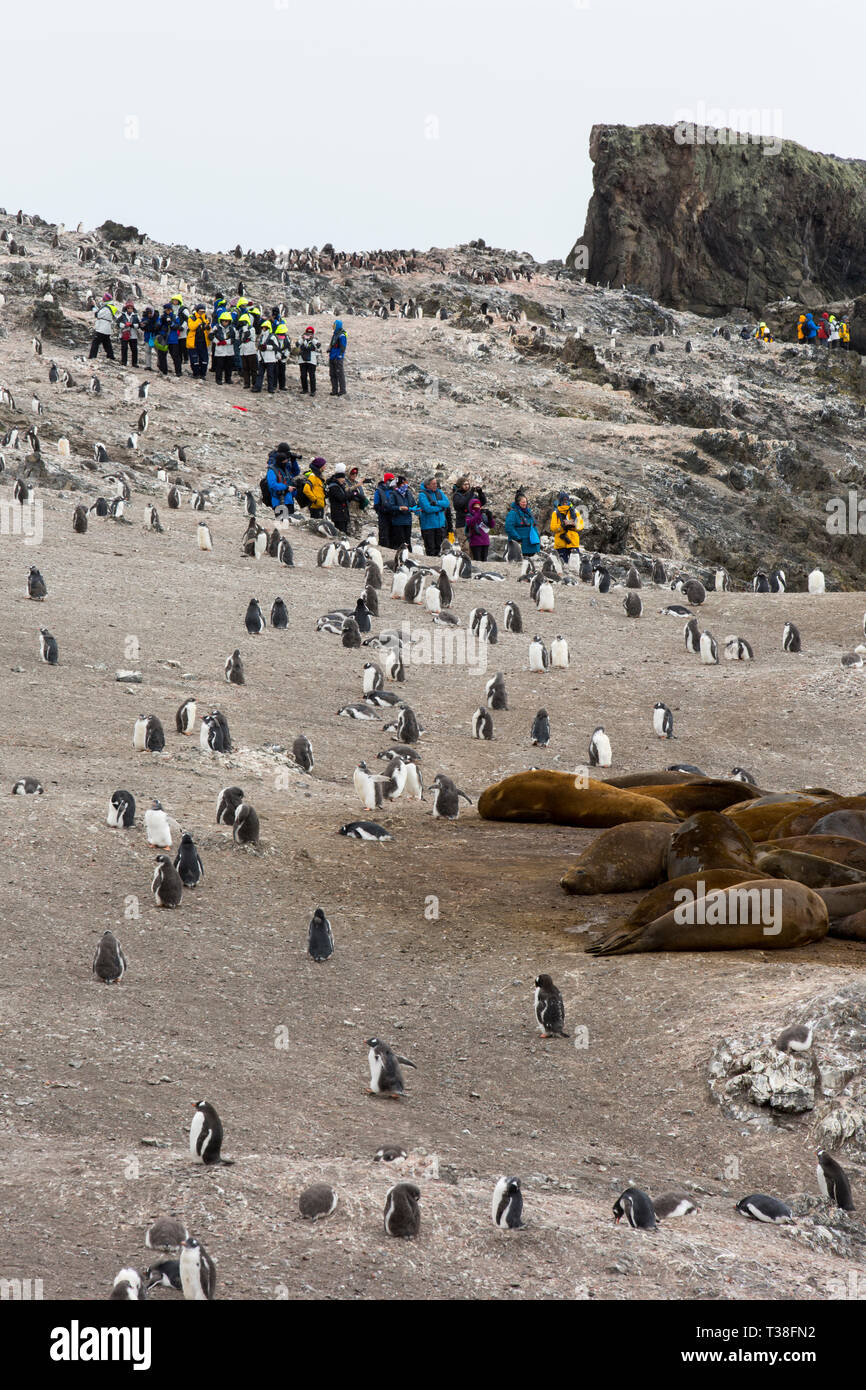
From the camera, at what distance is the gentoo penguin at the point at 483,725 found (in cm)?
1522

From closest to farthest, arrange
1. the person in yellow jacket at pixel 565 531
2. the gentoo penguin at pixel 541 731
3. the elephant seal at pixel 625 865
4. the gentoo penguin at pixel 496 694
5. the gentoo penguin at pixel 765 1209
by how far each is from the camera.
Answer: the gentoo penguin at pixel 765 1209, the elephant seal at pixel 625 865, the gentoo penguin at pixel 541 731, the gentoo penguin at pixel 496 694, the person in yellow jacket at pixel 565 531

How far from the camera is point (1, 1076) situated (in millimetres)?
6785

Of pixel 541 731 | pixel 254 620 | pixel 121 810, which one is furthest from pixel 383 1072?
pixel 254 620

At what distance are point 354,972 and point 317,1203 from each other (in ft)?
10.6

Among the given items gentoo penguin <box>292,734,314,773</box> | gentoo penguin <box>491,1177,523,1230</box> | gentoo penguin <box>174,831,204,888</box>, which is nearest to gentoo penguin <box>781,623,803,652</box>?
gentoo penguin <box>292,734,314,773</box>

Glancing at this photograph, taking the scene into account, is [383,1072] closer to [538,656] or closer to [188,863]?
[188,863]

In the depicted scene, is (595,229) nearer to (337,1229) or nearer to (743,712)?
(743,712)

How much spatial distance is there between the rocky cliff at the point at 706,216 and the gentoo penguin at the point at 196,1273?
2697 inches

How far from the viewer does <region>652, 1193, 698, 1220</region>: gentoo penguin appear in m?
6.16

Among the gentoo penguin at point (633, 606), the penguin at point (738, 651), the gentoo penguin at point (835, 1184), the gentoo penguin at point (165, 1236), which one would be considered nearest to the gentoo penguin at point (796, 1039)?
the gentoo penguin at point (835, 1184)

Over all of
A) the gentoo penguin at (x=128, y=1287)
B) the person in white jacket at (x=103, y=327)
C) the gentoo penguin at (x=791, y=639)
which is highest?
the person in white jacket at (x=103, y=327)

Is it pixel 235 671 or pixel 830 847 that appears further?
pixel 235 671

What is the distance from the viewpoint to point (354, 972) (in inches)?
348

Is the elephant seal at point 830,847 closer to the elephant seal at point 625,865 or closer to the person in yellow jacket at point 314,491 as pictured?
the elephant seal at point 625,865
